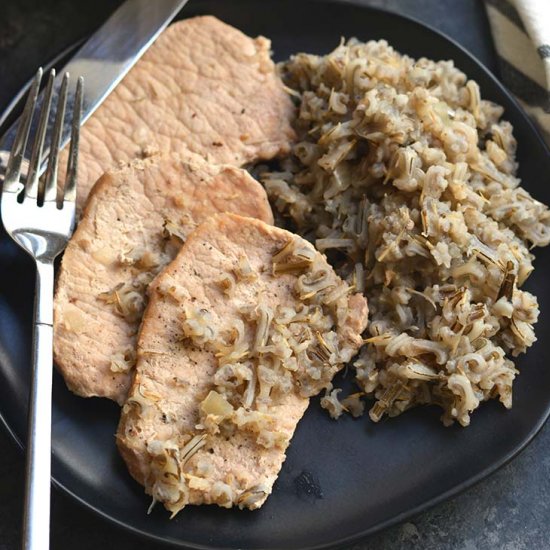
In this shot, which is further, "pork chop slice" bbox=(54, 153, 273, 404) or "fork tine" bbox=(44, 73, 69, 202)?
"fork tine" bbox=(44, 73, 69, 202)

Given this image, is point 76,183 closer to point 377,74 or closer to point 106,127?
point 106,127

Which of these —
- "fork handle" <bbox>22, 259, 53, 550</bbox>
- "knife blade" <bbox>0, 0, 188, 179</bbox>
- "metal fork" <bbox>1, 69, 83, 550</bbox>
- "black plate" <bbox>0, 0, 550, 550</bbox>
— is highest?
"knife blade" <bbox>0, 0, 188, 179</bbox>

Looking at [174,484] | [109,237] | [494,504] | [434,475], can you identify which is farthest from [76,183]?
[494,504]

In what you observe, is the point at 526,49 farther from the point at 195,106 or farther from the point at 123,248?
the point at 123,248

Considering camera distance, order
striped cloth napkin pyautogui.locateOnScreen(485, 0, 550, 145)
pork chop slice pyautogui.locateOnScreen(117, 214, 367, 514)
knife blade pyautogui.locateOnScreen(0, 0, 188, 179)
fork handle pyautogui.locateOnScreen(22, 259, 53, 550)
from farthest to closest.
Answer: striped cloth napkin pyautogui.locateOnScreen(485, 0, 550, 145) → knife blade pyautogui.locateOnScreen(0, 0, 188, 179) → pork chop slice pyautogui.locateOnScreen(117, 214, 367, 514) → fork handle pyautogui.locateOnScreen(22, 259, 53, 550)

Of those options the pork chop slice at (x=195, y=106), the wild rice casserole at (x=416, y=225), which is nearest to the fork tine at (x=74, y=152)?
the pork chop slice at (x=195, y=106)

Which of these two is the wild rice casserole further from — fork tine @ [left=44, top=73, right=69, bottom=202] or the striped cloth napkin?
fork tine @ [left=44, top=73, right=69, bottom=202]

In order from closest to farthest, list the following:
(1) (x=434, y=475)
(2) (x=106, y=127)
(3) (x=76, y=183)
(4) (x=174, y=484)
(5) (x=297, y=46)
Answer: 1. (4) (x=174, y=484)
2. (1) (x=434, y=475)
3. (3) (x=76, y=183)
4. (2) (x=106, y=127)
5. (5) (x=297, y=46)

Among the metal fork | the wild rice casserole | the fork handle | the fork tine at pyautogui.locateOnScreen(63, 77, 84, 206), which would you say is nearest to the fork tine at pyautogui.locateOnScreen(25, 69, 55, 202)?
the metal fork
